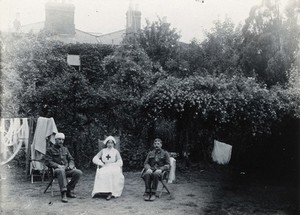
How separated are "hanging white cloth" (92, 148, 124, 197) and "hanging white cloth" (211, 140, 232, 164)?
523 cm

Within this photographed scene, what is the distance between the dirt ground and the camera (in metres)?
7.52

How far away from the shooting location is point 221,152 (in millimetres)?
13531

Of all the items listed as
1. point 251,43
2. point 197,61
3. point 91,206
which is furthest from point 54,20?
point 91,206

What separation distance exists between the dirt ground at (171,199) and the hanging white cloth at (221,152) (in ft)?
6.51

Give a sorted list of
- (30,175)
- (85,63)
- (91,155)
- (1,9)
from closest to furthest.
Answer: (1,9) < (30,175) < (91,155) < (85,63)

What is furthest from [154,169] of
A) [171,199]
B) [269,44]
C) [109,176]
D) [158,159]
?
[269,44]

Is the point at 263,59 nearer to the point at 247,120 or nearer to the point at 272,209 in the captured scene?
the point at 247,120

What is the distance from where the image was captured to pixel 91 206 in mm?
7746

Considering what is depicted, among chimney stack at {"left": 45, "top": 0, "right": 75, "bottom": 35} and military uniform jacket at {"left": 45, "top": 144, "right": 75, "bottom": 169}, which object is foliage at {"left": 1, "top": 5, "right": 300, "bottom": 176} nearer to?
military uniform jacket at {"left": 45, "top": 144, "right": 75, "bottom": 169}

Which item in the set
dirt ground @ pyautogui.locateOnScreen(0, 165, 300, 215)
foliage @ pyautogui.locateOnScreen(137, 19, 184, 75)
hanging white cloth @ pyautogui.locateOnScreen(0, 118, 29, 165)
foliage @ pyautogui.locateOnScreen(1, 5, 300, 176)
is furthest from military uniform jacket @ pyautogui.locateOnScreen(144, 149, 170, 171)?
foliage @ pyautogui.locateOnScreen(137, 19, 184, 75)

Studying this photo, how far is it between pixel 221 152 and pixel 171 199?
5335 millimetres

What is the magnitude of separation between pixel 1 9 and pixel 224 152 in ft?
30.3

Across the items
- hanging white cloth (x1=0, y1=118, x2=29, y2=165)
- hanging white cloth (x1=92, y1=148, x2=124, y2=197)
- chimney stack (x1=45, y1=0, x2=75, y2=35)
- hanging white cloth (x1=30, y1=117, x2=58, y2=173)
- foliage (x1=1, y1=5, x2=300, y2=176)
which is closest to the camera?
hanging white cloth (x1=92, y1=148, x2=124, y2=197)

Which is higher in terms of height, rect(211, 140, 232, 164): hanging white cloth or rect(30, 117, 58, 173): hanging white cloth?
rect(30, 117, 58, 173): hanging white cloth
